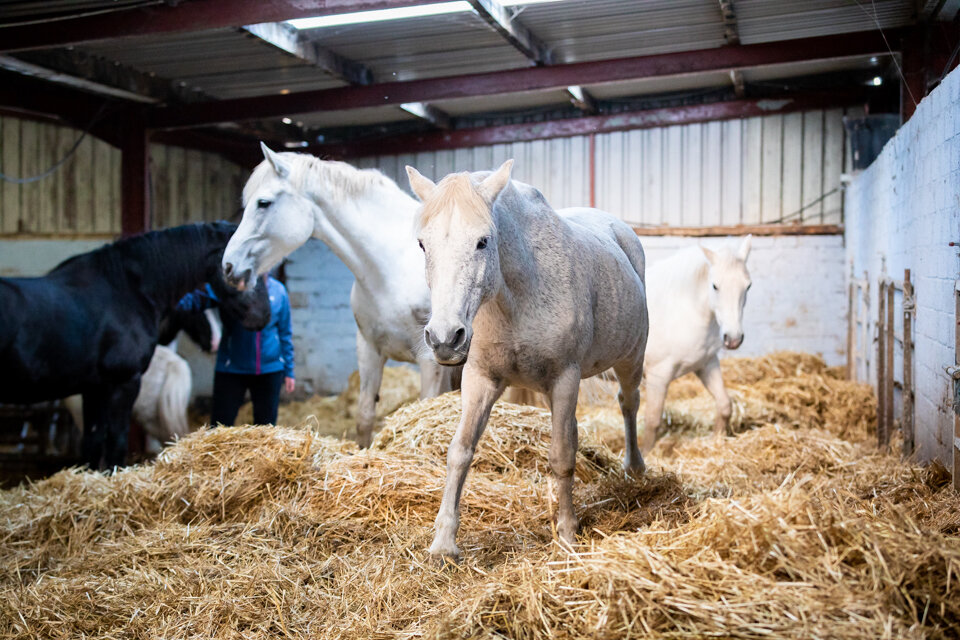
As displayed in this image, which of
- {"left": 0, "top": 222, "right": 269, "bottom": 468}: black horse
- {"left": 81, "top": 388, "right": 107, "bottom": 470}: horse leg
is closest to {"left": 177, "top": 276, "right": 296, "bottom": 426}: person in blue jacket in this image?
{"left": 0, "top": 222, "right": 269, "bottom": 468}: black horse

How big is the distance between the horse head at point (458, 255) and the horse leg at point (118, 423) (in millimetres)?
3381

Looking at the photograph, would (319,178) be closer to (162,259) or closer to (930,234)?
(162,259)

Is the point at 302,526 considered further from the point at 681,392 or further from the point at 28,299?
the point at 681,392

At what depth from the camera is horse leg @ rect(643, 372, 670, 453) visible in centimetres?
556

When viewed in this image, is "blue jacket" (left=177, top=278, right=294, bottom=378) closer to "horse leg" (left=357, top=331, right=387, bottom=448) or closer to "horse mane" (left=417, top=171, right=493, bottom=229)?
"horse leg" (left=357, top=331, right=387, bottom=448)

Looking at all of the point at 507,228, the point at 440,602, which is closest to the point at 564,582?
the point at 440,602

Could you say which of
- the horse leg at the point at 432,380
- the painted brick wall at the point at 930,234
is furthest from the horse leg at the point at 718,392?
the horse leg at the point at 432,380

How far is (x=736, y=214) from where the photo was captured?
9023 millimetres

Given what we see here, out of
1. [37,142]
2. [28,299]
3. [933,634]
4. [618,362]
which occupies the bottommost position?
[933,634]

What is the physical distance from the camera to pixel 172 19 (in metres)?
5.04

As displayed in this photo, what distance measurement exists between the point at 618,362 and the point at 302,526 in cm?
170

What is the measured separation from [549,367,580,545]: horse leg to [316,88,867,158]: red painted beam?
6712 millimetres

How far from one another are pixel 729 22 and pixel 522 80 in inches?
68.2

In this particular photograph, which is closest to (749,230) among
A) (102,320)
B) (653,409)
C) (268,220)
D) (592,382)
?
(653,409)
